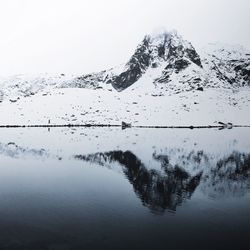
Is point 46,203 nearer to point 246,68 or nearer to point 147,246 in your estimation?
point 147,246

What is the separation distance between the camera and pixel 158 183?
72.1 feet

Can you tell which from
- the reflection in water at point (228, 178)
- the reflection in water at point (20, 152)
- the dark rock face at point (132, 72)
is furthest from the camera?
the dark rock face at point (132, 72)

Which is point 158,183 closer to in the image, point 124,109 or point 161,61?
point 124,109

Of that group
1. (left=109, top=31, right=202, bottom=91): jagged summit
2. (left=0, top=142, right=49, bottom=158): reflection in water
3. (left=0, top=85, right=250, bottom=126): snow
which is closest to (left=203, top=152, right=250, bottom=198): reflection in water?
(left=0, top=142, right=49, bottom=158): reflection in water

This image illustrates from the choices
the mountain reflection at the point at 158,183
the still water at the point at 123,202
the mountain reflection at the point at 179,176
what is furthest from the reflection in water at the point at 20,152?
the mountain reflection at the point at 158,183

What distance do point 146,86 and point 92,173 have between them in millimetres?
139258

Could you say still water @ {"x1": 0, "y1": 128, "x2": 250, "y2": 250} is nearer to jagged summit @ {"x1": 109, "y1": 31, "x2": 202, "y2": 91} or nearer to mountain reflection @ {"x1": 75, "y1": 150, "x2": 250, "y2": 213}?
mountain reflection @ {"x1": 75, "y1": 150, "x2": 250, "y2": 213}

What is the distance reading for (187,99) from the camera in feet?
341

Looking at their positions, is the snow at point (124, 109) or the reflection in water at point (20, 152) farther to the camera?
the snow at point (124, 109)

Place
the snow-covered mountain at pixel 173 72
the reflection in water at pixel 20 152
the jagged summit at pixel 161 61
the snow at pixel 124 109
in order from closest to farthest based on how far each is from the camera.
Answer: the reflection in water at pixel 20 152
the snow at pixel 124 109
the snow-covered mountain at pixel 173 72
the jagged summit at pixel 161 61

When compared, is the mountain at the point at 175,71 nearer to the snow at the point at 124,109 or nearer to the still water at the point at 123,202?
the snow at the point at 124,109

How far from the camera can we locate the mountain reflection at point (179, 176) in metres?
19.2

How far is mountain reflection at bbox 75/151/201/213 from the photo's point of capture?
18.0 metres

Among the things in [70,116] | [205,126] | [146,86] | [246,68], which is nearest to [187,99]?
[205,126]
